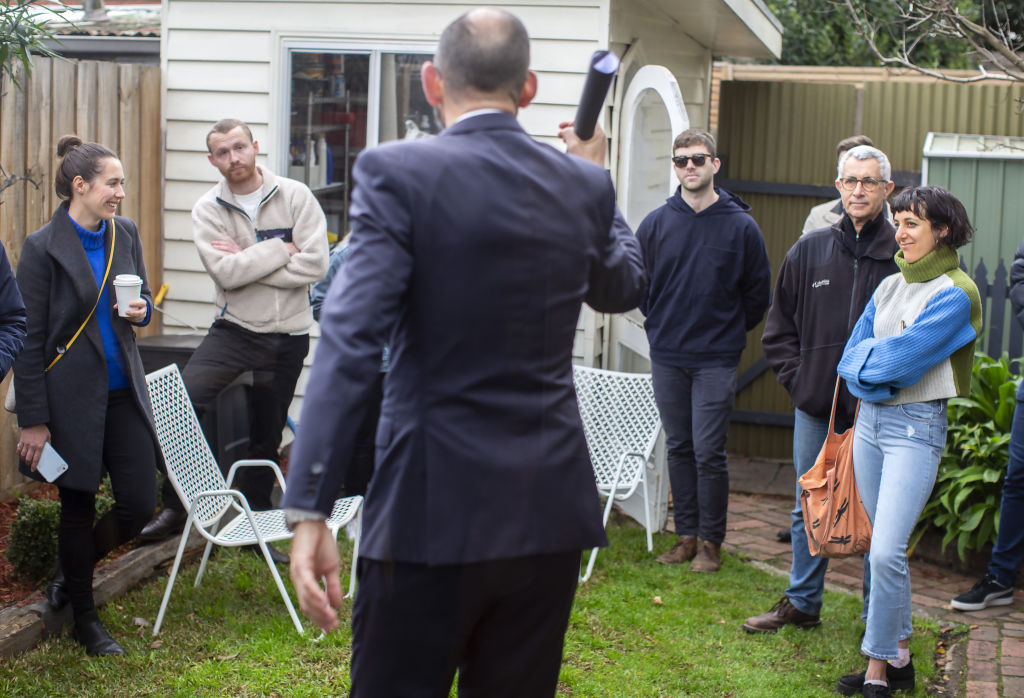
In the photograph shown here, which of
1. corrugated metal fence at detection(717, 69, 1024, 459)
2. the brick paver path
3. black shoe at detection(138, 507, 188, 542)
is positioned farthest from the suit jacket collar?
corrugated metal fence at detection(717, 69, 1024, 459)

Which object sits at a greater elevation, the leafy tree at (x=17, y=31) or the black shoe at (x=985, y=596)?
the leafy tree at (x=17, y=31)

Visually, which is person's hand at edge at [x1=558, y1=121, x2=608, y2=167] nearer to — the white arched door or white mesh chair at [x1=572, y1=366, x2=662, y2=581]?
the white arched door

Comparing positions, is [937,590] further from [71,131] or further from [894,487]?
[71,131]

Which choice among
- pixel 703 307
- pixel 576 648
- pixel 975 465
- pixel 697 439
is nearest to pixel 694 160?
pixel 703 307

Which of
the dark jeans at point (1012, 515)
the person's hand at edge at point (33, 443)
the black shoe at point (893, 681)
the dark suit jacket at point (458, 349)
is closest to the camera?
the dark suit jacket at point (458, 349)

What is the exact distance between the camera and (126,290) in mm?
4266

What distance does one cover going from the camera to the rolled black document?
7.23ft

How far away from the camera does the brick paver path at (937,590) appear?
4.47 meters

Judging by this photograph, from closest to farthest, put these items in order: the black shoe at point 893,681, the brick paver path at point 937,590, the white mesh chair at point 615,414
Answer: the black shoe at point 893,681 < the brick paver path at point 937,590 < the white mesh chair at point 615,414

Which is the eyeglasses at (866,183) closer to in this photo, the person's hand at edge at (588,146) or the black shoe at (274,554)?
the person's hand at edge at (588,146)

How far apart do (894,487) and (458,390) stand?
8.08 feet

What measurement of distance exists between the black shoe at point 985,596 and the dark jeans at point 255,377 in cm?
349

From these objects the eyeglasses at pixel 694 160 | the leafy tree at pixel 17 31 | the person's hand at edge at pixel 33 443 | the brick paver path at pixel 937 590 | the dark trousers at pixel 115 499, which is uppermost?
the leafy tree at pixel 17 31

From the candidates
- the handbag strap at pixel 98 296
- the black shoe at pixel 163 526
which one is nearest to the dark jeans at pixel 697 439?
the black shoe at pixel 163 526
